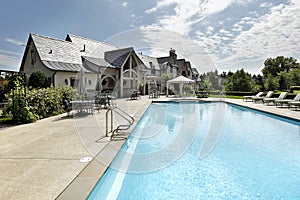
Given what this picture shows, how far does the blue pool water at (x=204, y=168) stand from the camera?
338 cm

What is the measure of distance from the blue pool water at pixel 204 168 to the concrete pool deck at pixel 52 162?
26cm

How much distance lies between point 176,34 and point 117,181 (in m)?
9.84

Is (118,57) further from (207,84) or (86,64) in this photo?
(207,84)

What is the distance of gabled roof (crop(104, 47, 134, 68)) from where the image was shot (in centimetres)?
2112

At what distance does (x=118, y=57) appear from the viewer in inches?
858

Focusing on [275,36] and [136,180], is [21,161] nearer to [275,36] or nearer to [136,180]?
[136,180]

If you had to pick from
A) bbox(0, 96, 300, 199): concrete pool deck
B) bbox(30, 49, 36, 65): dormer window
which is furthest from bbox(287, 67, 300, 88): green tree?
bbox(30, 49, 36, 65): dormer window

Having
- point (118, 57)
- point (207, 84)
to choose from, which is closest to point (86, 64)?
point (118, 57)

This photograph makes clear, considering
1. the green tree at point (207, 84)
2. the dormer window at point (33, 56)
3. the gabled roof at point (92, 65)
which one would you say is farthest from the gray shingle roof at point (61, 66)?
the green tree at point (207, 84)

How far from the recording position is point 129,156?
4.69 m

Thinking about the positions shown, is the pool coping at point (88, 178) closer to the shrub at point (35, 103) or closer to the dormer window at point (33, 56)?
the shrub at point (35, 103)

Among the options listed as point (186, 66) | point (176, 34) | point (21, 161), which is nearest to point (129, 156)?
point (21, 161)

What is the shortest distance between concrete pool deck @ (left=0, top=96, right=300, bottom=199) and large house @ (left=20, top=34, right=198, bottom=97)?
721 cm

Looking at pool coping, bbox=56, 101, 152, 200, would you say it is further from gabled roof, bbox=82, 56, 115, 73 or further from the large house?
gabled roof, bbox=82, 56, 115, 73
